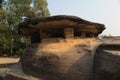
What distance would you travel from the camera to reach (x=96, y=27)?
6078 mm

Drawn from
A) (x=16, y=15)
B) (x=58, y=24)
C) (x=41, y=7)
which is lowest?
(x=58, y=24)

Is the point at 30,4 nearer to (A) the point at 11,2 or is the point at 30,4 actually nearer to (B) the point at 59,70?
(A) the point at 11,2

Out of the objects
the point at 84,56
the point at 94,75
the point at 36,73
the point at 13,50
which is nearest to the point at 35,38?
the point at 36,73

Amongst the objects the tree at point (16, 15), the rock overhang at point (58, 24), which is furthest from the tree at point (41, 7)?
the rock overhang at point (58, 24)

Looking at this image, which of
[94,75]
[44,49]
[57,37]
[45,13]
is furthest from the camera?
[45,13]

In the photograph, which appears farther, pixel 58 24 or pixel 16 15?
pixel 16 15

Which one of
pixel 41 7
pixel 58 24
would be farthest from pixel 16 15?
pixel 58 24

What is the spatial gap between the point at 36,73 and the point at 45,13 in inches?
776

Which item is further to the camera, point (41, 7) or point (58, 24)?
point (41, 7)

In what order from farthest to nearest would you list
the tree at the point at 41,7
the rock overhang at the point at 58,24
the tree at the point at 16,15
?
the tree at the point at 41,7 < the tree at the point at 16,15 < the rock overhang at the point at 58,24

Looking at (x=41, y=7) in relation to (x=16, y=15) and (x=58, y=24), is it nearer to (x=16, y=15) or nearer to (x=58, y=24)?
(x=16, y=15)

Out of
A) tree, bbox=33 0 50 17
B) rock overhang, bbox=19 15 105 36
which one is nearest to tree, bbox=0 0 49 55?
tree, bbox=33 0 50 17

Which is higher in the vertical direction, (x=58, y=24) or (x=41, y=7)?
(x=41, y=7)

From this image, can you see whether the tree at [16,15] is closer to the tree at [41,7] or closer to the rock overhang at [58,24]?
the tree at [41,7]
